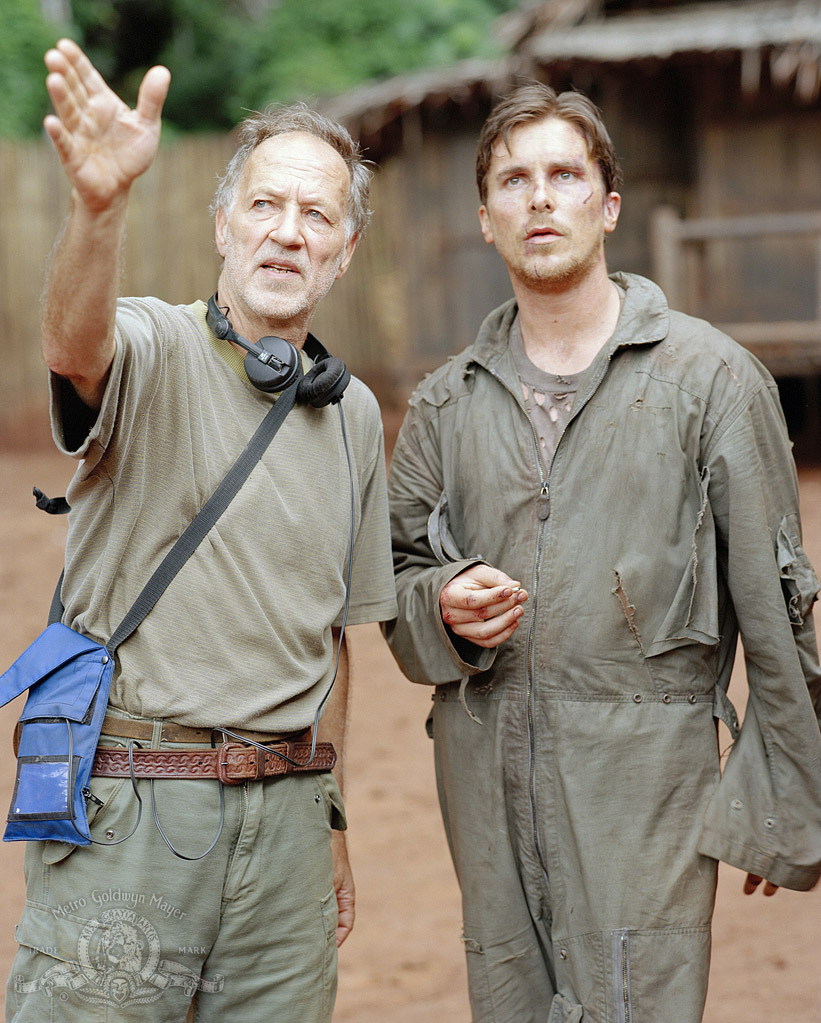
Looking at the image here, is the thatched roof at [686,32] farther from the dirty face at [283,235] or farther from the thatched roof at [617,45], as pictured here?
the dirty face at [283,235]

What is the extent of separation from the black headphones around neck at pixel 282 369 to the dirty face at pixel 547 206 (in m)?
0.61

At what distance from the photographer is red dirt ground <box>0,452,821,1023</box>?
4027 mm

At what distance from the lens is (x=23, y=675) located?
89.5 inches

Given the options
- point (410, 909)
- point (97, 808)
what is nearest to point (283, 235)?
point (97, 808)

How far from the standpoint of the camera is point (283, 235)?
8.02ft

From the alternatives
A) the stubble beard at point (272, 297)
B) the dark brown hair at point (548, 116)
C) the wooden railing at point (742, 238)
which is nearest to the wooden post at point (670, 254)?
the wooden railing at point (742, 238)

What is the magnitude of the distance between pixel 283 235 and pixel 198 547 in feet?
2.22

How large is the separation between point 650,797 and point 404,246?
30.4 feet

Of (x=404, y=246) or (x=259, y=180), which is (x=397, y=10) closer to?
(x=404, y=246)

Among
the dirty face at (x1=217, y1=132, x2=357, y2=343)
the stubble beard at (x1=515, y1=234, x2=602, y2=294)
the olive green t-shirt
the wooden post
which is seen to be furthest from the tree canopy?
the olive green t-shirt

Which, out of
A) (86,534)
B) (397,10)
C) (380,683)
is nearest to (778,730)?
(86,534)

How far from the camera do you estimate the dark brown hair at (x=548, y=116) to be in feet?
9.33

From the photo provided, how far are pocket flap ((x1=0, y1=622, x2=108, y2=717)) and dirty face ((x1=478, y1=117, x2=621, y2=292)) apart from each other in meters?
1.33

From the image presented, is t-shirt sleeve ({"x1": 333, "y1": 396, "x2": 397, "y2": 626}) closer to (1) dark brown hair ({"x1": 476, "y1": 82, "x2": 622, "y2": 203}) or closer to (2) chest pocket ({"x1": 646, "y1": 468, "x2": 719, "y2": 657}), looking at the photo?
(2) chest pocket ({"x1": 646, "y1": 468, "x2": 719, "y2": 657})
